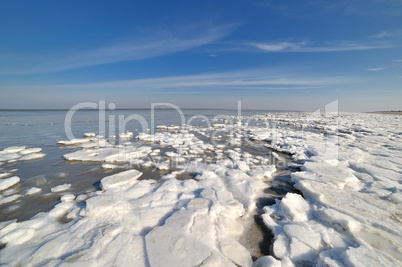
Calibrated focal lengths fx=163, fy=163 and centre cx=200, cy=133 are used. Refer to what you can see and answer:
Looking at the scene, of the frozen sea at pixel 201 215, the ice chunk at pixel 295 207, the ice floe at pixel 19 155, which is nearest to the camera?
the frozen sea at pixel 201 215

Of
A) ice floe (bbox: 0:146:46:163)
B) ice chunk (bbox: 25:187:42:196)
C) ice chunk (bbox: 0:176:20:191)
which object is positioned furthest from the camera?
ice floe (bbox: 0:146:46:163)

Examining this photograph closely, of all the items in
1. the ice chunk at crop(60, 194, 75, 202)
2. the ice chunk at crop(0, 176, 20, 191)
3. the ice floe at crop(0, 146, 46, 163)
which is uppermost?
the ice floe at crop(0, 146, 46, 163)

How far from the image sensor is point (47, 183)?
3.09m

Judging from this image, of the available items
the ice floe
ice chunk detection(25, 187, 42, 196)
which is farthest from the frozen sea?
the ice floe

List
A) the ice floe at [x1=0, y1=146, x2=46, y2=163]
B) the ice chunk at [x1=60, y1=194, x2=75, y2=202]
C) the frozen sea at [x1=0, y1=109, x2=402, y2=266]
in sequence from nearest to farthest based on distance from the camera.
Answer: the frozen sea at [x1=0, y1=109, x2=402, y2=266]
the ice chunk at [x1=60, y1=194, x2=75, y2=202]
the ice floe at [x1=0, y1=146, x2=46, y2=163]

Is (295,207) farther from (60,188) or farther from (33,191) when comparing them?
(33,191)

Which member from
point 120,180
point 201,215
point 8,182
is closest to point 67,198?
point 120,180

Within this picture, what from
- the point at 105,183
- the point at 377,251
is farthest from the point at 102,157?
the point at 377,251

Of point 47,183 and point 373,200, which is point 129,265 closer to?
point 47,183

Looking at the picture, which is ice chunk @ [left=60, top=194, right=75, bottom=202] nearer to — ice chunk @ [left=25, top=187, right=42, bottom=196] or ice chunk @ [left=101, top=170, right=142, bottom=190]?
ice chunk @ [left=101, top=170, right=142, bottom=190]

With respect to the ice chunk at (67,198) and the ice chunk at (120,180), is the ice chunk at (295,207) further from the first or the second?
the ice chunk at (67,198)

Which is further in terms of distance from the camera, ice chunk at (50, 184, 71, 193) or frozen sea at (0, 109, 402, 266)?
ice chunk at (50, 184, 71, 193)

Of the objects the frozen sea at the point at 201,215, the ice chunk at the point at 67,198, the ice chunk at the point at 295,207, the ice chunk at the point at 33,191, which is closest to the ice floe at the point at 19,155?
the frozen sea at the point at 201,215

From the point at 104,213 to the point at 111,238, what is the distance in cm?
49
